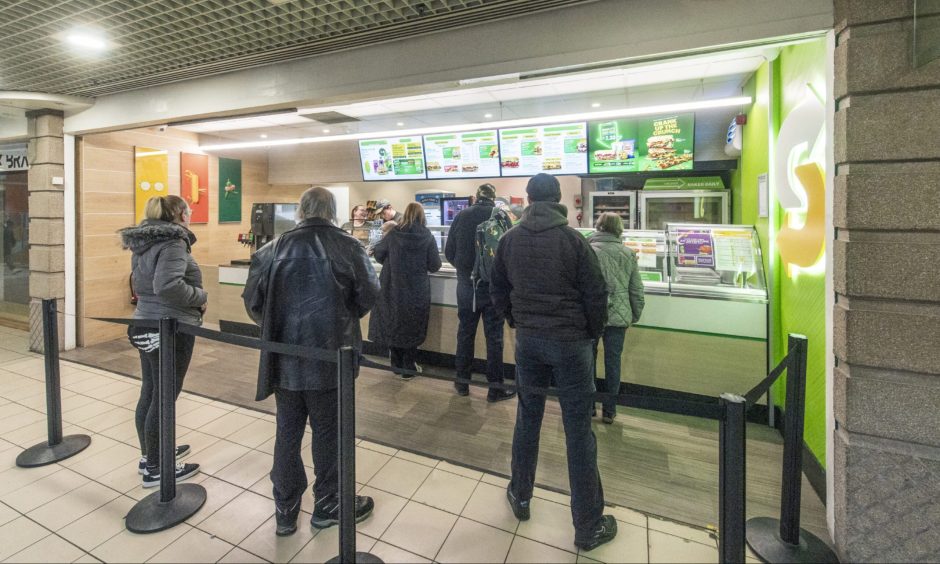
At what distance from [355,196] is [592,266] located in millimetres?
6562

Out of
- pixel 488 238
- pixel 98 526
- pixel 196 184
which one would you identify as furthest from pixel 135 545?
pixel 196 184

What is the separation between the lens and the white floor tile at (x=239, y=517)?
88.1 inches

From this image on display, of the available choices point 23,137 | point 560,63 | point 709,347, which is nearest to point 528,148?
point 560,63

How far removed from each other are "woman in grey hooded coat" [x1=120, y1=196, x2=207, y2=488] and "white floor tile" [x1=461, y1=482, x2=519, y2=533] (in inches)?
66.7

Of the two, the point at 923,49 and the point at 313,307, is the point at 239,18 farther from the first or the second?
the point at 923,49

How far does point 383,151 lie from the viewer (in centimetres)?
588

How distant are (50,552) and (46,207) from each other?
15.1ft

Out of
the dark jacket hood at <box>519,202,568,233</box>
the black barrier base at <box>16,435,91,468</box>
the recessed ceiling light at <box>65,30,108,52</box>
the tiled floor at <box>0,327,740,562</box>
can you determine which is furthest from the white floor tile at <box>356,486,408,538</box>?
the recessed ceiling light at <box>65,30,108,52</box>

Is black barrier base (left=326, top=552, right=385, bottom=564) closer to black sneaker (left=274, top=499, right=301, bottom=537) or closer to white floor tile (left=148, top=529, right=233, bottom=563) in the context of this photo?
black sneaker (left=274, top=499, right=301, bottom=537)

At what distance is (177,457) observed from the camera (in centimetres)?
295

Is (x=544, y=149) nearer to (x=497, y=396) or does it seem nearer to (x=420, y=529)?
(x=497, y=396)

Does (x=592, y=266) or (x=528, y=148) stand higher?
(x=528, y=148)

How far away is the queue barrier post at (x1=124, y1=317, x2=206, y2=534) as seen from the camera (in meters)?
2.32

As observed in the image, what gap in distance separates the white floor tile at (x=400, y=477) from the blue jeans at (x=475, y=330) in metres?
1.14
